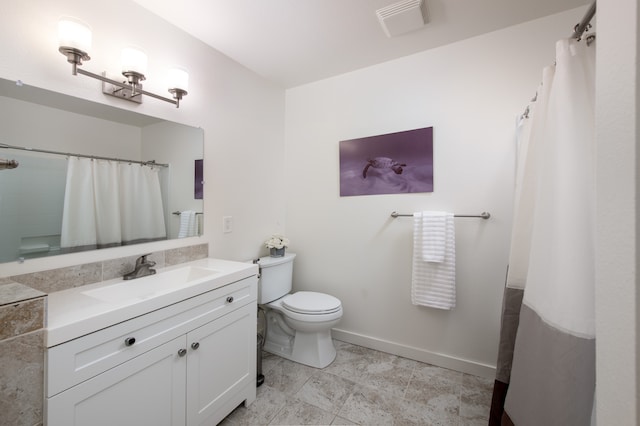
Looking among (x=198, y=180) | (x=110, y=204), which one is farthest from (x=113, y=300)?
(x=198, y=180)

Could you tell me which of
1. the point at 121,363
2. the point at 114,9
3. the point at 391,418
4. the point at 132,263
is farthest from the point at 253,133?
the point at 391,418

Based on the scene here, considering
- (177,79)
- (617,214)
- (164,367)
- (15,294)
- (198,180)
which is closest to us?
(617,214)

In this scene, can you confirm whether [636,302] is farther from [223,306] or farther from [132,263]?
[132,263]

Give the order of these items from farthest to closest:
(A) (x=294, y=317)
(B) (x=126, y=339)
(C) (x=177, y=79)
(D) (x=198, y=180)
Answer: (A) (x=294, y=317)
(D) (x=198, y=180)
(C) (x=177, y=79)
(B) (x=126, y=339)

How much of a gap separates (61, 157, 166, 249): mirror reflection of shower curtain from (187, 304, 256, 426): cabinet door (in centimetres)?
69

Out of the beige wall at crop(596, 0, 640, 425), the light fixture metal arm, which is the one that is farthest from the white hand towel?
the light fixture metal arm

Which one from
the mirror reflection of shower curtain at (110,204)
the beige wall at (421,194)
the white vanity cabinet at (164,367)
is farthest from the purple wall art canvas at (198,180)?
the beige wall at (421,194)

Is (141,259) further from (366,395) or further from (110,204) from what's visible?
(366,395)

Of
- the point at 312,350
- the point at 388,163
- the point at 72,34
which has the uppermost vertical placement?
the point at 72,34

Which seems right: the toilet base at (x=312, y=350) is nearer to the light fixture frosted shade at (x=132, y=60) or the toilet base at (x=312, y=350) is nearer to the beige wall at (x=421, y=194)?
the beige wall at (x=421, y=194)

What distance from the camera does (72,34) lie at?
3.73ft

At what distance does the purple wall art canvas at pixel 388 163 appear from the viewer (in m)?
2.01

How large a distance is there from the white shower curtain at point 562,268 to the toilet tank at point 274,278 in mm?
1550

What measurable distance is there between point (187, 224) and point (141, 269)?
41 cm
